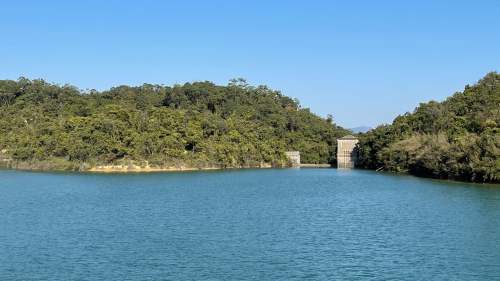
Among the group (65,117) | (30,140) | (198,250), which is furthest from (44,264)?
(65,117)

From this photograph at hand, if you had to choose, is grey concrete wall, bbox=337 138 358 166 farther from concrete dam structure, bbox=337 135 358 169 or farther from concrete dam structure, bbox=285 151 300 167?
concrete dam structure, bbox=285 151 300 167

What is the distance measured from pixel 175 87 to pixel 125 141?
1568 inches

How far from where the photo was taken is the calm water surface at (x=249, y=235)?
23.4 meters

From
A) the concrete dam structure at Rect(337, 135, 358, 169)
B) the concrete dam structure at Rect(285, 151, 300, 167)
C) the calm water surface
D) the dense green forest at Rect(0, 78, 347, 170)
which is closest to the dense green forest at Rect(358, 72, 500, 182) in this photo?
the concrete dam structure at Rect(337, 135, 358, 169)

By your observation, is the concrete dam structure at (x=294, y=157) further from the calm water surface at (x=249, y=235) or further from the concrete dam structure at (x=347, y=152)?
the calm water surface at (x=249, y=235)

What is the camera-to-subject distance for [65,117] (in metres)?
104

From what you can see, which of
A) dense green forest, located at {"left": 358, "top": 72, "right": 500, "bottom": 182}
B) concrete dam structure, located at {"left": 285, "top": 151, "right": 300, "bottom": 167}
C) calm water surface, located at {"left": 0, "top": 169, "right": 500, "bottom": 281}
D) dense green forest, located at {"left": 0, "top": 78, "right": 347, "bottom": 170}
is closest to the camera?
calm water surface, located at {"left": 0, "top": 169, "right": 500, "bottom": 281}

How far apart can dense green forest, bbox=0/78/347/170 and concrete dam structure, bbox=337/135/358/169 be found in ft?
23.3

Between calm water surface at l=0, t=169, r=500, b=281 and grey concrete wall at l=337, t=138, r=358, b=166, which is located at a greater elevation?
grey concrete wall at l=337, t=138, r=358, b=166

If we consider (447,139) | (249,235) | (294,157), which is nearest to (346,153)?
(294,157)

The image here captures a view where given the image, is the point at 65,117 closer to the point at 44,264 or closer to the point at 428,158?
the point at 428,158

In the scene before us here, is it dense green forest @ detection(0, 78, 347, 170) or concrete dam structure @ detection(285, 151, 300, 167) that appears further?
concrete dam structure @ detection(285, 151, 300, 167)

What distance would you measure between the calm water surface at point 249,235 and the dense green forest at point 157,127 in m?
35.9

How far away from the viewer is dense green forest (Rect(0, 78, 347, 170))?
3519 inches
